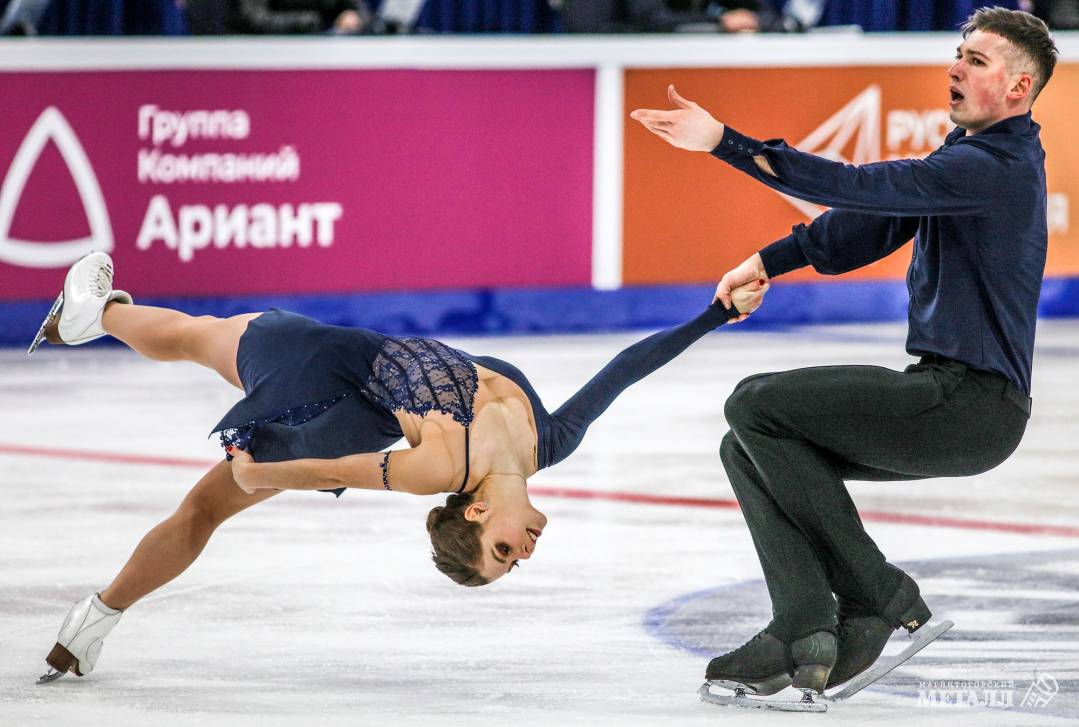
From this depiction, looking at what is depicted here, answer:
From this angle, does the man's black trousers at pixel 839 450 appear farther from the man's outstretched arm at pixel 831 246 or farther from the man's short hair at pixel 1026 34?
the man's short hair at pixel 1026 34

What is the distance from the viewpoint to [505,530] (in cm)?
386

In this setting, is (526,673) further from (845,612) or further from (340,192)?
(340,192)

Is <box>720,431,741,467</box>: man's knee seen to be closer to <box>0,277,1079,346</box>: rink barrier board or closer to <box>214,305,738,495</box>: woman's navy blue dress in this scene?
<box>214,305,738,495</box>: woman's navy blue dress

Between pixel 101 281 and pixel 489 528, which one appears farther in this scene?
pixel 101 281

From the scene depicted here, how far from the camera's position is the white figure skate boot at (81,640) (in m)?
4.12

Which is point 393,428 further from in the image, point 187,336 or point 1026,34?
point 1026,34

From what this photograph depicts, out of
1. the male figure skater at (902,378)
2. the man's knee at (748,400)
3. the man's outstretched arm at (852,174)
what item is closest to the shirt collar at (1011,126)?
the male figure skater at (902,378)

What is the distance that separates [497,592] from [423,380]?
1190 mm

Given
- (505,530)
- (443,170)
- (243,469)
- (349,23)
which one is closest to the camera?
(243,469)

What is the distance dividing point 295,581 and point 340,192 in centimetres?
456

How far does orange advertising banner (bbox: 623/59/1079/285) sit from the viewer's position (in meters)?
9.91

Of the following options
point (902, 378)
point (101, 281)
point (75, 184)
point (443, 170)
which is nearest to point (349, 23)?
point (443, 170)

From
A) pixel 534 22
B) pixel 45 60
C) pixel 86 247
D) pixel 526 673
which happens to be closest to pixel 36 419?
pixel 86 247

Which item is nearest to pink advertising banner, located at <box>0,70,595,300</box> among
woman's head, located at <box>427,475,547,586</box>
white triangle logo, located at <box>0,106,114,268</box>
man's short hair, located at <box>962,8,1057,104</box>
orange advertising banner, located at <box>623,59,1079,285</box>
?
white triangle logo, located at <box>0,106,114,268</box>
